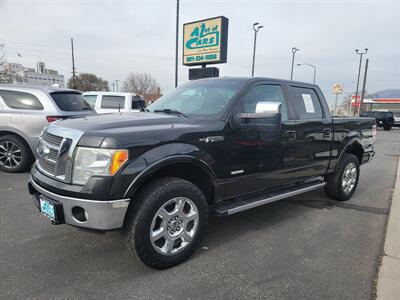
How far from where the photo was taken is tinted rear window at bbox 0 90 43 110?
5844 mm

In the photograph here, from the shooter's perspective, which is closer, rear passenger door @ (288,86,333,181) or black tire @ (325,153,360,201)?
rear passenger door @ (288,86,333,181)

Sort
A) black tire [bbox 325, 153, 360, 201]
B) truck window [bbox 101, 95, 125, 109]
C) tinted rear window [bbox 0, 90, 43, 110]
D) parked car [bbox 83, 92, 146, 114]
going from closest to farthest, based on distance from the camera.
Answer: black tire [bbox 325, 153, 360, 201] → tinted rear window [bbox 0, 90, 43, 110] → parked car [bbox 83, 92, 146, 114] → truck window [bbox 101, 95, 125, 109]

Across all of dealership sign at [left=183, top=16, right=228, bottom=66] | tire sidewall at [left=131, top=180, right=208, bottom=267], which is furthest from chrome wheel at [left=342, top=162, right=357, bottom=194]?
dealership sign at [left=183, top=16, right=228, bottom=66]

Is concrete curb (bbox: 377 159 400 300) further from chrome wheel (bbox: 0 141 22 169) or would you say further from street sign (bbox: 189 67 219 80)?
street sign (bbox: 189 67 219 80)

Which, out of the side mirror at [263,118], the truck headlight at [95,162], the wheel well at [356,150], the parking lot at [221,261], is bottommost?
the parking lot at [221,261]

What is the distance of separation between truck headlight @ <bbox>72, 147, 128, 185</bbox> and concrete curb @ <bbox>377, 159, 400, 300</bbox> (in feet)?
7.78

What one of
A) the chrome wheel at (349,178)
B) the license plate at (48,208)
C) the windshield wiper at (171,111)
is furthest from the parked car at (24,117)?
the chrome wheel at (349,178)

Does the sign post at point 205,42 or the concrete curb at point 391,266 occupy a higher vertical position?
the sign post at point 205,42

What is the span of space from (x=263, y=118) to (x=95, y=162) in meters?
1.81

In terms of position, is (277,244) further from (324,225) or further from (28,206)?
(28,206)

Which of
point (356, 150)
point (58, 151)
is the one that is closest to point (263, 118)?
point (58, 151)

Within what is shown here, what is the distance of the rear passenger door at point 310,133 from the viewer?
385 cm

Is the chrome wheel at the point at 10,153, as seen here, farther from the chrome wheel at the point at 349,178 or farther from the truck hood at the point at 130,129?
the chrome wheel at the point at 349,178

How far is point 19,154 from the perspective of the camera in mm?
5883
